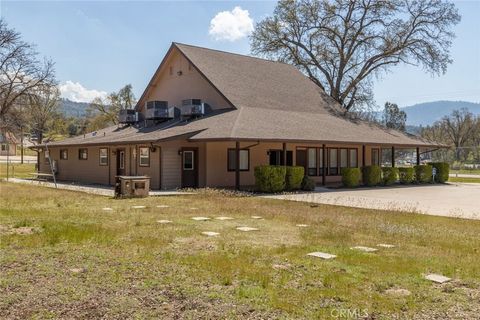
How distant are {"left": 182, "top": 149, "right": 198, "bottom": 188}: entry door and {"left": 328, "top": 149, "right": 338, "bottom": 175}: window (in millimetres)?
8466

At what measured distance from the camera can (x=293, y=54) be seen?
3866 cm

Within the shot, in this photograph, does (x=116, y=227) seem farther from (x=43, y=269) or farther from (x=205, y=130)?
(x=205, y=130)

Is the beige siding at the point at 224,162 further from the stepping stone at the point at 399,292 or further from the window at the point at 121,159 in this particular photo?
the stepping stone at the point at 399,292

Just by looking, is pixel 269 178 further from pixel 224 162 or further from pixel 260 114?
pixel 260 114

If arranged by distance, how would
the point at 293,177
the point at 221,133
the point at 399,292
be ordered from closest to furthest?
1. the point at 399,292
2. the point at 221,133
3. the point at 293,177

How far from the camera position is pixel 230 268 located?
6078 mm

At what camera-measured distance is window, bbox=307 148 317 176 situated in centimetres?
2530

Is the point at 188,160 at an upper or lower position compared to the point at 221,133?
lower

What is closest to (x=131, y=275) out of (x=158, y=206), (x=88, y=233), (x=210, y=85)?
(x=88, y=233)

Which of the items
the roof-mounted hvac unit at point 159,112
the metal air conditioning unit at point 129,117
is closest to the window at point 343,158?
the roof-mounted hvac unit at point 159,112

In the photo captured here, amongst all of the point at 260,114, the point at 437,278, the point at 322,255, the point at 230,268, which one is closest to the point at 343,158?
the point at 260,114

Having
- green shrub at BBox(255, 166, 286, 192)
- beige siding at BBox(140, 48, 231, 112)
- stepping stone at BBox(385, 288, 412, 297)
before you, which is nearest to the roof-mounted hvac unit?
beige siding at BBox(140, 48, 231, 112)

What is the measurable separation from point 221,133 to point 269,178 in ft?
8.89

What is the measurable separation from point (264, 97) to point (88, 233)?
59.4 ft
